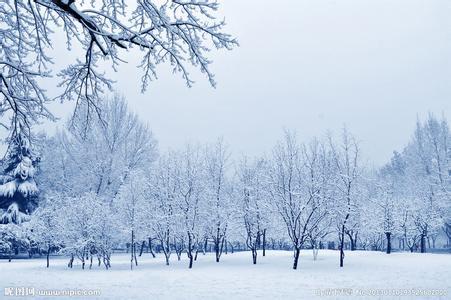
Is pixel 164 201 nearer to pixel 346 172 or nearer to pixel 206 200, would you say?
pixel 206 200

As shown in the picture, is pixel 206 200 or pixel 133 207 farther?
pixel 206 200

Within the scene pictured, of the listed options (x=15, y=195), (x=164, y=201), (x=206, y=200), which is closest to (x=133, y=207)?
(x=164, y=201)

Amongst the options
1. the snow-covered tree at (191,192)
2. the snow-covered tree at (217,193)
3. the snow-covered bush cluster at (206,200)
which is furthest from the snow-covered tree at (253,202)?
the snow-covered tree at (191,192)

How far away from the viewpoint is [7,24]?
7.04m

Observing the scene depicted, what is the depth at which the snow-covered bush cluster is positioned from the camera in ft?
76.9

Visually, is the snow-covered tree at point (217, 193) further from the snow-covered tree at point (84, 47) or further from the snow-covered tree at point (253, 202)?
the snow-covered tree at point (84, 47)

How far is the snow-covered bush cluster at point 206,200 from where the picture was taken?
23453 millimetres

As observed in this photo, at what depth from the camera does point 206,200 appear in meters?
27.2

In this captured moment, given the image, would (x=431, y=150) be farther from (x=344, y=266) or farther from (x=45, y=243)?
(x=45, y=243)

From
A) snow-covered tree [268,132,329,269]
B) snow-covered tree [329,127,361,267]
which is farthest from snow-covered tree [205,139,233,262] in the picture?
snow-covered tree [329,127,361,267]

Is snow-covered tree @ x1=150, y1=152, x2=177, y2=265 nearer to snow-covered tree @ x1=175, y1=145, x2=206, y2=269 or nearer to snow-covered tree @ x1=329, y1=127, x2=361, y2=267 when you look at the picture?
snow-covered tree @ x1=175, y1=145, x2=206, y2=269

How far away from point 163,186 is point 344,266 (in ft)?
45.0

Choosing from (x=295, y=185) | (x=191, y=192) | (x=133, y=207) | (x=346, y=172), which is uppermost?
(x=346, y=172)

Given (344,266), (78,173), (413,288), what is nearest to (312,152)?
(344,266)
